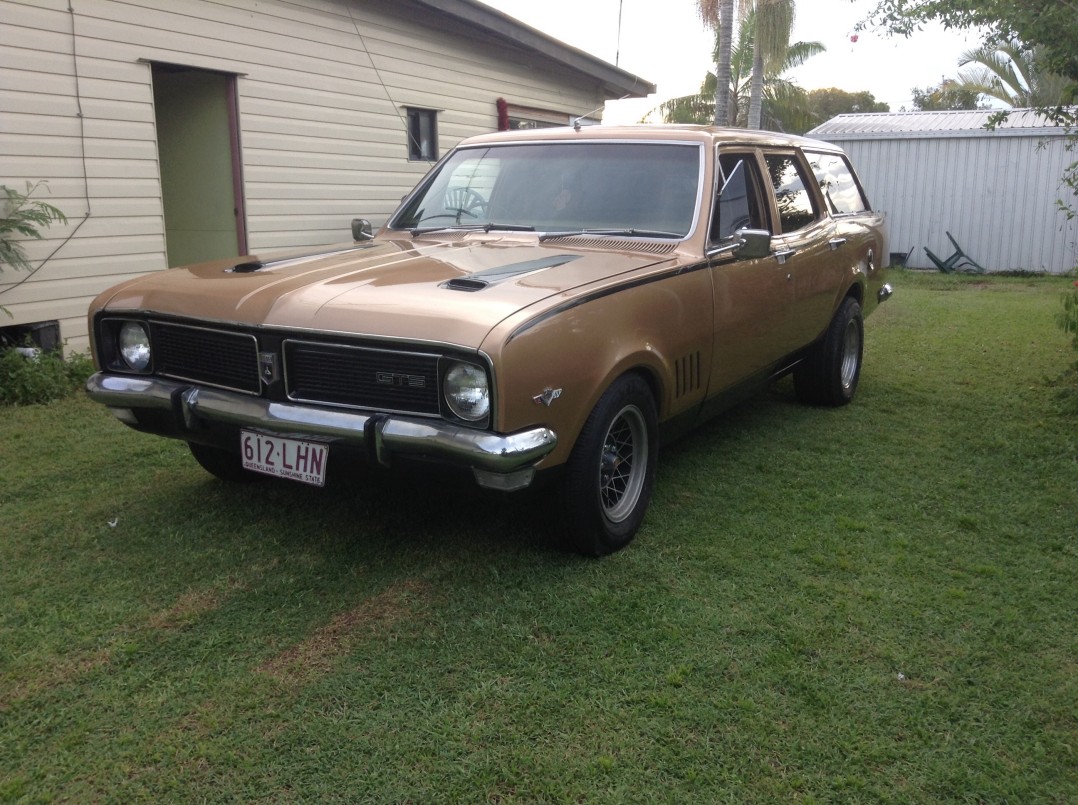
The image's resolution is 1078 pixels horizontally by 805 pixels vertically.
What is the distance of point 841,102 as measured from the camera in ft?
160

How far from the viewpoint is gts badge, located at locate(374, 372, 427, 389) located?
3133 mm

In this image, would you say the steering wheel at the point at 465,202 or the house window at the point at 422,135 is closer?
the steering wheel at the point at 465,202

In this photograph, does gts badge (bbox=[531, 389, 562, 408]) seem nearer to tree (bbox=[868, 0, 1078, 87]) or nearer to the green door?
tree (bbox=[868, 0, 1078, 87])

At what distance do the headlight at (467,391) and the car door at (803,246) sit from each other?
2.52m

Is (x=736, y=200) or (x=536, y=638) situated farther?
(x=736, y=200)

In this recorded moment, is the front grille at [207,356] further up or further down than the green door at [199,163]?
further down

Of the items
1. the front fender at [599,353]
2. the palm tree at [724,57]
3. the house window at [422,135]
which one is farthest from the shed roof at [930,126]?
the front fender at [599,353]

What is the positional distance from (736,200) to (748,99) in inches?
961

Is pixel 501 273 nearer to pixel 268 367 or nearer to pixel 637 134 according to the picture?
pixel 268 367

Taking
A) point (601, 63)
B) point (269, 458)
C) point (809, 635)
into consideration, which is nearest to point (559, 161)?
point (269, 458)

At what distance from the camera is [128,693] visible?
2.81m

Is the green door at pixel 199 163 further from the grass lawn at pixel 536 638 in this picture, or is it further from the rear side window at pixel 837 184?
the rear side window at pixel 837 184

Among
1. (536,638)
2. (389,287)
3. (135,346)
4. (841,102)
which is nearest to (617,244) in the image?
(389,287)

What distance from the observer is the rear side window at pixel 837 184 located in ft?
20.0
